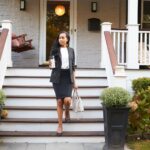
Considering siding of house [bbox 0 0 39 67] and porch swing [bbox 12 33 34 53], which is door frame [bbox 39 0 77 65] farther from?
porch swing [bbox 12 33 34 53]

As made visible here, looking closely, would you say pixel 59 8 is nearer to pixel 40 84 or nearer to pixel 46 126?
pixel 40 84

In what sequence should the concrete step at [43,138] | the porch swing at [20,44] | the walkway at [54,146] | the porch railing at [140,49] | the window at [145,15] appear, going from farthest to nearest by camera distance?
the window at [145,15], the porch swing at [20,44], the porch railing at [140,49], the concrete step at [43,138], the walkway at [54,146]

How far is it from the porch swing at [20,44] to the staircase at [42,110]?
1.48m

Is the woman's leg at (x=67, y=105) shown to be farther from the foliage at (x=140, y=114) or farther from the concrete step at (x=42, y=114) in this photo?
the foliage at (x=140, y=114)

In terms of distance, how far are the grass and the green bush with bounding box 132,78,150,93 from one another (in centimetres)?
153

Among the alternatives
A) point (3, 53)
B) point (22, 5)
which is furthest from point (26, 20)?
point (3, 53)

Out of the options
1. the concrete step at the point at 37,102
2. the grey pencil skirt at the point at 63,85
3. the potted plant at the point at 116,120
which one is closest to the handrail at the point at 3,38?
the concrete step at the point at 37,102

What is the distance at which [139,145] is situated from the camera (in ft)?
29.2

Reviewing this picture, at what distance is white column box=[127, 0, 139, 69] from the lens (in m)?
11.4

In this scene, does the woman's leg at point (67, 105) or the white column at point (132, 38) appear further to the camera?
the white column at point (132, 38)

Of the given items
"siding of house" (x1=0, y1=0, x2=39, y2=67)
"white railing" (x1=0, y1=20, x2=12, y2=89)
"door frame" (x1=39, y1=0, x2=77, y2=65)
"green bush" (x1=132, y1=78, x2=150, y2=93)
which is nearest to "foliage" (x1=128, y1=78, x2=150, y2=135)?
"green bush" (x1=132, y1=78, x2=150, y2=93)

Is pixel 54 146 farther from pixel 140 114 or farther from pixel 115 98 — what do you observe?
pixel 140 114

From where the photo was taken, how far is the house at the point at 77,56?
31.2 feet

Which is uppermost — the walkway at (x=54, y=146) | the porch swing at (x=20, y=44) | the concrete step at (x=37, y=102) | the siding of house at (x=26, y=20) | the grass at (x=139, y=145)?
the siding of house at (x=26, y=20)
